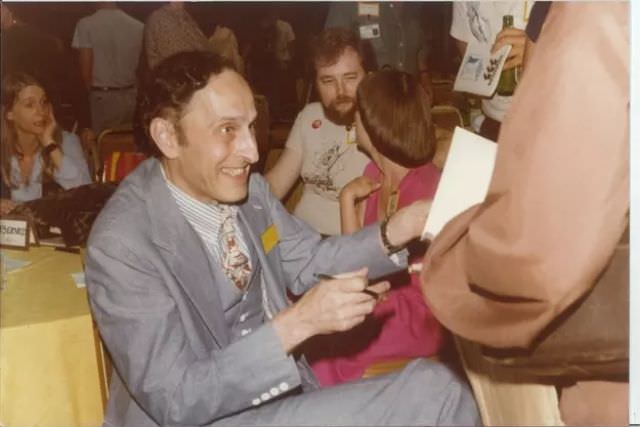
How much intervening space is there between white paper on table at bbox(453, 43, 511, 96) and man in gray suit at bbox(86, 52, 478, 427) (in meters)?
0.31

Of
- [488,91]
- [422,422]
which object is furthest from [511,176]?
[488,91]

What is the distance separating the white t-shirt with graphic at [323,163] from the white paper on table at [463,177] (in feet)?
2.74

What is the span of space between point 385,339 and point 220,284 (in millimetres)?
329

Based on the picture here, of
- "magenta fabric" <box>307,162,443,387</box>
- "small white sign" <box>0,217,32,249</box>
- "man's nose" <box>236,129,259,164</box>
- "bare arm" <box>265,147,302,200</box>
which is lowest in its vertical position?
"magenta fabric" <box>307,162,443,387</box>

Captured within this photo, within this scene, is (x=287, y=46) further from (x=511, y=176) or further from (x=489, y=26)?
(x=511, y=176)

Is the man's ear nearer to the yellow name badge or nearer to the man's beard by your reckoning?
the yellow name badge

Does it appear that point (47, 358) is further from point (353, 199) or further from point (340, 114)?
point (340, 114)

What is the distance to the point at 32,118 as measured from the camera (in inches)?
63.2

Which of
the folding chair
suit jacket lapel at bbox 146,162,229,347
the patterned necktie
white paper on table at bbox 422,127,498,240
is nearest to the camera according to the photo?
white paper on table at bbox 422,127,498,240

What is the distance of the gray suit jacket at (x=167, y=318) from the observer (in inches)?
33.5

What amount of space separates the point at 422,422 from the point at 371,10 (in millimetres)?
1444

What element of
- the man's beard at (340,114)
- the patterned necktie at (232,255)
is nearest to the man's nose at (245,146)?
the patterned necktie at (232,255)

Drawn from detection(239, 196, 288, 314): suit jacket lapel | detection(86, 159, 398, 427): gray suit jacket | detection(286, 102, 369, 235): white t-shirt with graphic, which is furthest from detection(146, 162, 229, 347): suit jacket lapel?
detection(286, 102, 369, 235): white t-shirt with graphic

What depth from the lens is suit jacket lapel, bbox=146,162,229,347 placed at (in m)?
0.97
